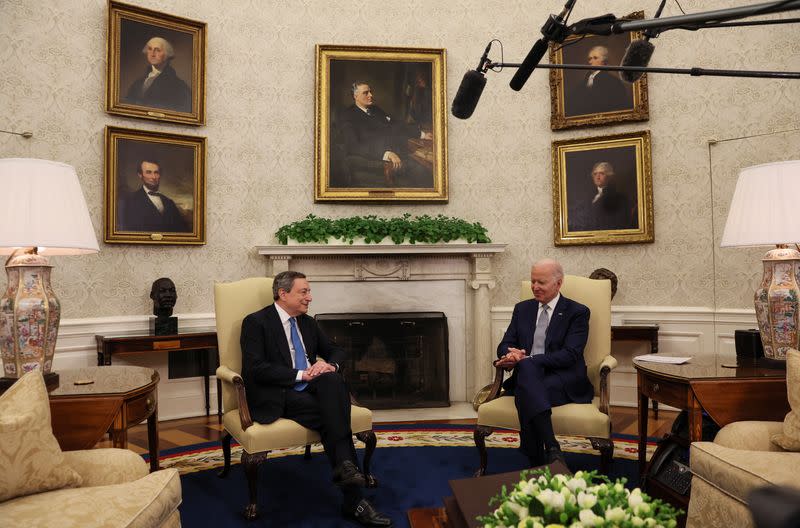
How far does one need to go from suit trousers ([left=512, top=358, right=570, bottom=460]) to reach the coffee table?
1068 mm

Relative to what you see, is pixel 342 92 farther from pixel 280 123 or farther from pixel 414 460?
pixel 414 460

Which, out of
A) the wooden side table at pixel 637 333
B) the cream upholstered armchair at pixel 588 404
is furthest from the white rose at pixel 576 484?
the wooden side table at pixel 637 333

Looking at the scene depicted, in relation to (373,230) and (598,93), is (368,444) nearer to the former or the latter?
(373,230)

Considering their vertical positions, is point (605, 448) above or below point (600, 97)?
below

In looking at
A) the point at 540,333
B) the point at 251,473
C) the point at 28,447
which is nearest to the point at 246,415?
the point at 251,473

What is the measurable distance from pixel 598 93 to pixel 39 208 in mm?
5110

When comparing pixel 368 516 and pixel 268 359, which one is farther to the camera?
pixel 268 359

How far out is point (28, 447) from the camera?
1.90m

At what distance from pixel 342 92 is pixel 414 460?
12.6ft

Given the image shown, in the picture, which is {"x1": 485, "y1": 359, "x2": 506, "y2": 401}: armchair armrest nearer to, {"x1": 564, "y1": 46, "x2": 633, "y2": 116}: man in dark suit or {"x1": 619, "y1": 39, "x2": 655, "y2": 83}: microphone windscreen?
{"x1": 619, "y1": 39, "x2": 655, "y2": 83}: microphone windscreen

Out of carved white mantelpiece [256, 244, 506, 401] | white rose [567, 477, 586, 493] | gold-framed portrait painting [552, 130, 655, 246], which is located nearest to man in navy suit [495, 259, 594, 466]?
white rose [567, 477, 586, 493]

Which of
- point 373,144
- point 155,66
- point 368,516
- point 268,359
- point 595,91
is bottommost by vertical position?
point 368,516

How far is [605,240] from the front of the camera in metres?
5.72

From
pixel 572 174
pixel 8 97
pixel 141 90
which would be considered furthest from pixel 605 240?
pixel 8 97
